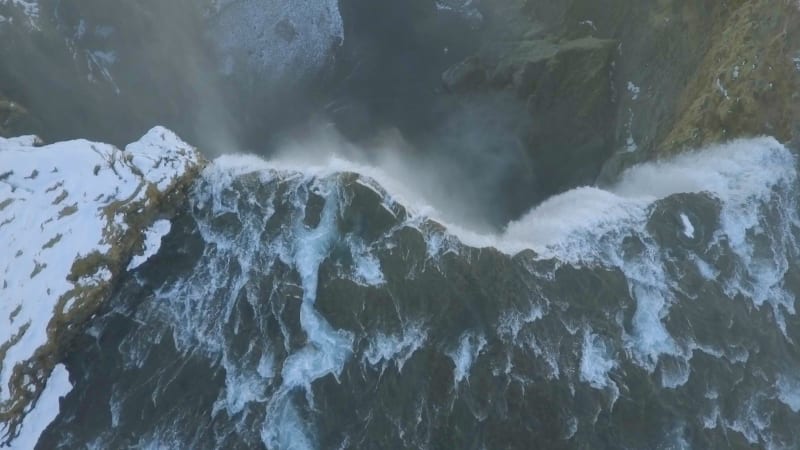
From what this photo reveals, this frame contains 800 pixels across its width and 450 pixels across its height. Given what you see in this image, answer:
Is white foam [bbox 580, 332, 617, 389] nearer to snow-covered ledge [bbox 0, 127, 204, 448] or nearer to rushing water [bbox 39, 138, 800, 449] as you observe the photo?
rushing water [bbox 39, 138, 800, 449]

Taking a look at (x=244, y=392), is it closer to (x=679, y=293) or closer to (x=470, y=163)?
(x=679, y=293)

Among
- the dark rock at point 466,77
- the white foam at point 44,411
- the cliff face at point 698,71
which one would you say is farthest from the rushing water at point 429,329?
the dark rock at point 466,77

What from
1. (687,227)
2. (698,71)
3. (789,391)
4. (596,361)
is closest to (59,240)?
(596,361)

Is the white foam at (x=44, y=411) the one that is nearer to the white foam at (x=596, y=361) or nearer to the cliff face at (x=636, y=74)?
the white foam at (x=596, y=361)

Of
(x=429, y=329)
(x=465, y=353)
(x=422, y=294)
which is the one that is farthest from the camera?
(x=422, y=294)

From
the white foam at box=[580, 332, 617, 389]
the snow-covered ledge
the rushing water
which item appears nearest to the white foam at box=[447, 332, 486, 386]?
the rushing water

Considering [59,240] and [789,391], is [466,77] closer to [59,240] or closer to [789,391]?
[789,391]

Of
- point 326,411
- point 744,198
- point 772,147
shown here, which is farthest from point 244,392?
point 772,147
